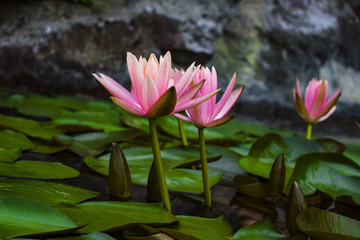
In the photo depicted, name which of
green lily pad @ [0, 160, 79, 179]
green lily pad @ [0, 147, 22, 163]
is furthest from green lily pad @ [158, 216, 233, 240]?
green lily pad @ [0, 147, 22, 163]

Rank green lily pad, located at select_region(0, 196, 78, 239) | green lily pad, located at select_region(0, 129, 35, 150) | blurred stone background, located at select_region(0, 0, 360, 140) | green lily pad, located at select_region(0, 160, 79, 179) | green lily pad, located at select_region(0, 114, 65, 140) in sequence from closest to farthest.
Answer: green lily pad, located at select_region(0, 196, 78, 239), green lily pad, located at select_region(0, 160, 79, 179), green lily pad, located at select_region(0, 129, 35, 150), green lily pad, located at select_region(0, 114, 65, 140), blurred stone background, located at select_region(0, 0, 360, 140)

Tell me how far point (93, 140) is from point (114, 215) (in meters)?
0.51

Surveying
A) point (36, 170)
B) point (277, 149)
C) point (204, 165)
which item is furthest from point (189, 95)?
point (277, 149)

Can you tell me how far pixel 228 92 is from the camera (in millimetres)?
476

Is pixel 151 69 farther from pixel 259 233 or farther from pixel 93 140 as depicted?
pixel 93 140

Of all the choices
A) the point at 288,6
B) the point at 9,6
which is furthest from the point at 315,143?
the point at 288,6

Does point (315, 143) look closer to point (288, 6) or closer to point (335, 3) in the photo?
point (288, 6)

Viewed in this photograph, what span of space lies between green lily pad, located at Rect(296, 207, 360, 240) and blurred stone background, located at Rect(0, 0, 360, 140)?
2.14 m

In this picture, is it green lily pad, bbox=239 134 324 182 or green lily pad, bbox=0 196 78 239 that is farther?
green lily pad, bbox=239 134 324 182

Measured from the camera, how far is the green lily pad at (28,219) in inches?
13.2

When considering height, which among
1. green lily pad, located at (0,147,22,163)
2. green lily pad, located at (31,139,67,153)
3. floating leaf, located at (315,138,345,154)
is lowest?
floating leaf, located at (315,138,345,154)

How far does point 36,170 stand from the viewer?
585 millimetres

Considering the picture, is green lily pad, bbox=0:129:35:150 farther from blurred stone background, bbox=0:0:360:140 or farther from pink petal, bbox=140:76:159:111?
blurred stone background, bbox=0:0:360:140

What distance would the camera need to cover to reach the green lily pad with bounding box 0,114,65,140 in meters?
0.89
